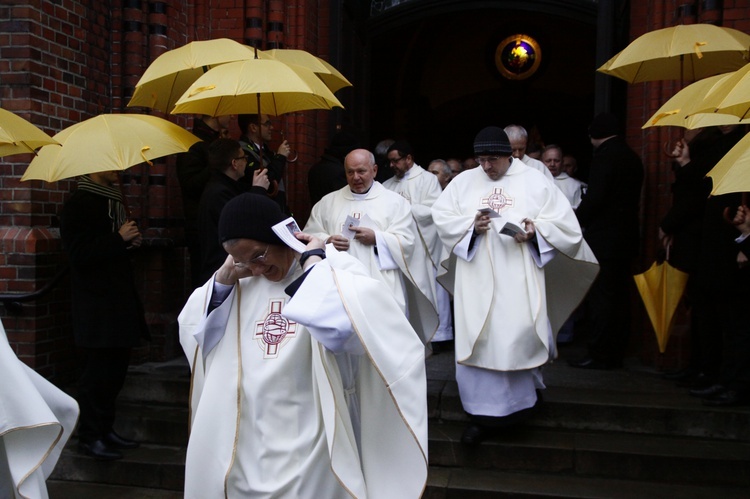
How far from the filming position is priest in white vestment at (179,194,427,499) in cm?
280

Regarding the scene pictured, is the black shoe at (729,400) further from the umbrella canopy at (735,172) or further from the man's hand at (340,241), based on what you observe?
the man's hand at (340,241)

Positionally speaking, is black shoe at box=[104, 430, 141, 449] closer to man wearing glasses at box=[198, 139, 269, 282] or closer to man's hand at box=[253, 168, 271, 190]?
man wearing glasses at box=[198, 139, 269, 282]

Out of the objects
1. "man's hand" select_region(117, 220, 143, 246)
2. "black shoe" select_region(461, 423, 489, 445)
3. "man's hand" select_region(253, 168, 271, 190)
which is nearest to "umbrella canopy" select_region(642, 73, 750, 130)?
"black shoe" select_region(461, 423, 489, 445)

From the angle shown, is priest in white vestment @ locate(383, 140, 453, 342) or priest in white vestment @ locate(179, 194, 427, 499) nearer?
priest in white vestment @ locate(179, 194, 427, 499)

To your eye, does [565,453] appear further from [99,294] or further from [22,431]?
[22,431]

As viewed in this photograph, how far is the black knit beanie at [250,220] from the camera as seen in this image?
2.81m

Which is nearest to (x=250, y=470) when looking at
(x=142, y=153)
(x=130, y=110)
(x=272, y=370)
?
(x=272, y=370)

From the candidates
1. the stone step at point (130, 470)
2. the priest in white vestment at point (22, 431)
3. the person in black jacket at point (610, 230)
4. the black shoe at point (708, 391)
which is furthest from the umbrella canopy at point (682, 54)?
the priest in white vestment at point (22, 431)

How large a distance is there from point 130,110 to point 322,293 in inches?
184

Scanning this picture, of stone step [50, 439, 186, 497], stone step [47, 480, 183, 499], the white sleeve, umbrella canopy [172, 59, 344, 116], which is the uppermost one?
umbrella canopy [172, 59, 344, 116]

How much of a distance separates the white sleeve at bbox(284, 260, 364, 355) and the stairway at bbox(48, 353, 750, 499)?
2541mm

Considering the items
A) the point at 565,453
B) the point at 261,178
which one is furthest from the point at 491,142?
the point at 565,453

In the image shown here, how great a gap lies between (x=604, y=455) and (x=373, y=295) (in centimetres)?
293

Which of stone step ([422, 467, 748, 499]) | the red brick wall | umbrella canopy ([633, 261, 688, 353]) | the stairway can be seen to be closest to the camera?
stone step ([422, 467, 748, 499])
